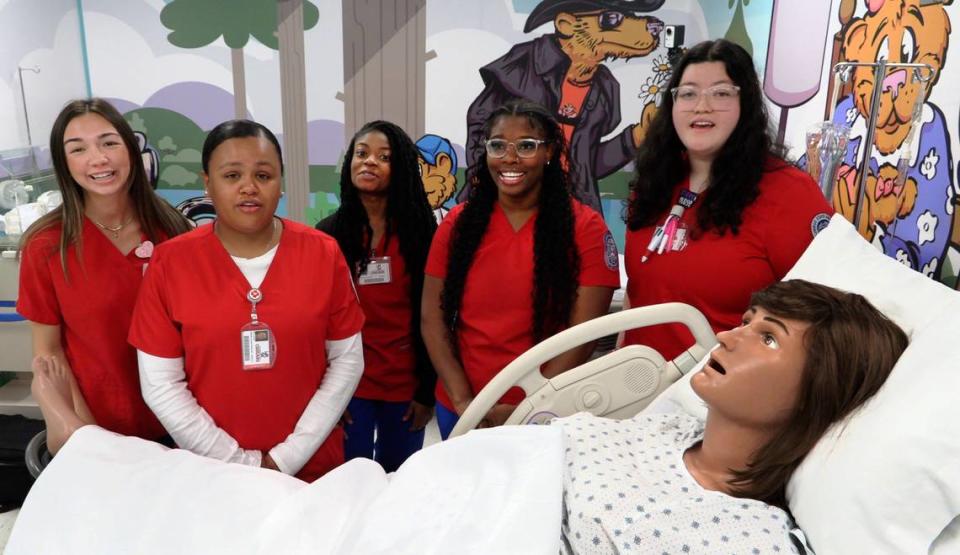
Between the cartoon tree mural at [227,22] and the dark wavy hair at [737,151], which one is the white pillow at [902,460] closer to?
the dark wavy hair at [737,151]

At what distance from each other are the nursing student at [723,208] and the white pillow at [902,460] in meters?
0.42

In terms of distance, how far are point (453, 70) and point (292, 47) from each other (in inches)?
34.0

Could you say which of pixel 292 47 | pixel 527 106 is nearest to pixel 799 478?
pixel 527 106

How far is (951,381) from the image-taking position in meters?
0.97

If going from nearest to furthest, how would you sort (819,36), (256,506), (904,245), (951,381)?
1. (951,381)
2. (256,506)
3. (904,245)
4. (819,36)

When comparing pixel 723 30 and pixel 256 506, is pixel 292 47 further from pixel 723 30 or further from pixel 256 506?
pixel 256 506

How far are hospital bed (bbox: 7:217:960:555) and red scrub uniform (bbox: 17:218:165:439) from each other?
20cm

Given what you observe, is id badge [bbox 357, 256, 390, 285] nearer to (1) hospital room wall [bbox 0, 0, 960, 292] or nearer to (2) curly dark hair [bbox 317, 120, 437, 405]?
(2) curly dark hair [bbox 317, 120, 437, 405]

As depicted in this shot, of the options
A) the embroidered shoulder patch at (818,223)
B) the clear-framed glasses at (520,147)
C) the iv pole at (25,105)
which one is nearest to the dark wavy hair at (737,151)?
the embroidered shoulder patch at (818,223)

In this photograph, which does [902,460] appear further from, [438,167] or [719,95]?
[438,167]

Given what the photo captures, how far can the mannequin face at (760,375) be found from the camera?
1.12 m

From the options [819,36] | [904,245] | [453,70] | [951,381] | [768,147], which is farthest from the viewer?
[453,70]

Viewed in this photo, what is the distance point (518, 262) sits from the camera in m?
1.75

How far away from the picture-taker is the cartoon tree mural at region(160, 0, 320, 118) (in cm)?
347
